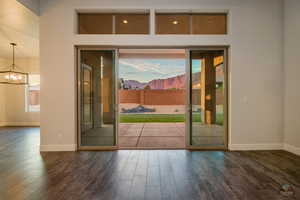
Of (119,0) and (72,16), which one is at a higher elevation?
(119,0)

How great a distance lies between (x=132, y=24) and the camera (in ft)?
13.3

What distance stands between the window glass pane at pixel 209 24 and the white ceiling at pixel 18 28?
3850 millimetres

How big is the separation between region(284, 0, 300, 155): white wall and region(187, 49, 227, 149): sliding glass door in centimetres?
140

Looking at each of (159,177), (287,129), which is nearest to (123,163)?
(159,177)

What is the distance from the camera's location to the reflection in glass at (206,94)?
13.4 feet

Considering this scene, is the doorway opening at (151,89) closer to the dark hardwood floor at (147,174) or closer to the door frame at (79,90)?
the door frame at (79,90)

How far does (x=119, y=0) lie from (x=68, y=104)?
2.80 meters

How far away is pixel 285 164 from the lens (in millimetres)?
3113

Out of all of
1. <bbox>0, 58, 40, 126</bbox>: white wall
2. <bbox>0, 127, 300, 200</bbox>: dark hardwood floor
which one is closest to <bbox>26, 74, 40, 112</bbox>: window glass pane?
<bbox>0, 58, 40, 126</bbox>: white wall

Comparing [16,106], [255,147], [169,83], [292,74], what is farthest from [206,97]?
Result: [16,106]

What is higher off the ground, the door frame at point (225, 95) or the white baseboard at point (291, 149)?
the door frame at point (225, 95)

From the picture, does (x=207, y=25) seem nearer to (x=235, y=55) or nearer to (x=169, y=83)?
(x=235, y=55)

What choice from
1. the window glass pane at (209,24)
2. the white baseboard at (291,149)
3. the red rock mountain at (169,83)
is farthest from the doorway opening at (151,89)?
the white baseboard at (291,149)

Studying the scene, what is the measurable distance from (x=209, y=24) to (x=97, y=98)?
11.1 ft
